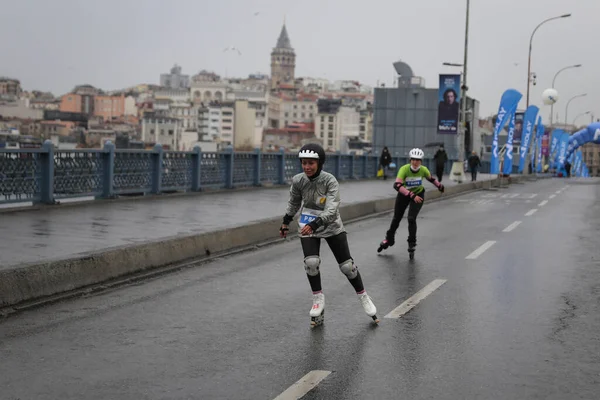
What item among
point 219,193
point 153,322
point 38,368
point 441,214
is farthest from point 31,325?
point 219,193

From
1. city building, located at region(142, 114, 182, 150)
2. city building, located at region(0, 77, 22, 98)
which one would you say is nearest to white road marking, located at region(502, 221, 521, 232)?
city building, located at region(0, 77, 22, 98)

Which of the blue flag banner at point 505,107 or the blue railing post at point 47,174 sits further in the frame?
the blue flag banner at point 505,107

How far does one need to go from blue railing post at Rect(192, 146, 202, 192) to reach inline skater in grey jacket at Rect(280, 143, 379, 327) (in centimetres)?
1753

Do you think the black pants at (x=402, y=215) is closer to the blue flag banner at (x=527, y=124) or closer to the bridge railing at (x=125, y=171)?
the bridge railing at (x=125, y=171)

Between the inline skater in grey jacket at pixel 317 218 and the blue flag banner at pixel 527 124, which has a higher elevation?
the blue flag banner at pixel 527 124

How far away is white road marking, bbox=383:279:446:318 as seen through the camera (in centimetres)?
850

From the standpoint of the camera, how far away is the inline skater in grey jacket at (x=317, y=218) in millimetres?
7738

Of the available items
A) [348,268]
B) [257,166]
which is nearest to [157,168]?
[257,166]

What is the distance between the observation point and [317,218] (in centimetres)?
770

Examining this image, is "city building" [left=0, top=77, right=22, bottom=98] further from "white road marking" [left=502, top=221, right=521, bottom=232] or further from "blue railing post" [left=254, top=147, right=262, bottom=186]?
"white road marking" [left=502, top=221, right=521, bottom=232]

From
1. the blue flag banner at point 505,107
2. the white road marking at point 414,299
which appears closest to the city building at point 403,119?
the blue flag banner at point 505,107

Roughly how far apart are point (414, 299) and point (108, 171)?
12642mm

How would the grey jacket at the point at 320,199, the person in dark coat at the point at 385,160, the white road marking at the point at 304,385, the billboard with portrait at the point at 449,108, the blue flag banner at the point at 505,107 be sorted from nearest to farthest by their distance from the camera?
the white road marking at the point at 304,385 → the grey jacket at the point at 320,199 → the blue flag banner at the point at 505,107 → the billboard with portrait at the point at 449,108 → the person in dark coat at the point at 385,160

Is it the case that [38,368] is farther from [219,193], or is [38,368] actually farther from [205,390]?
[219,193]
